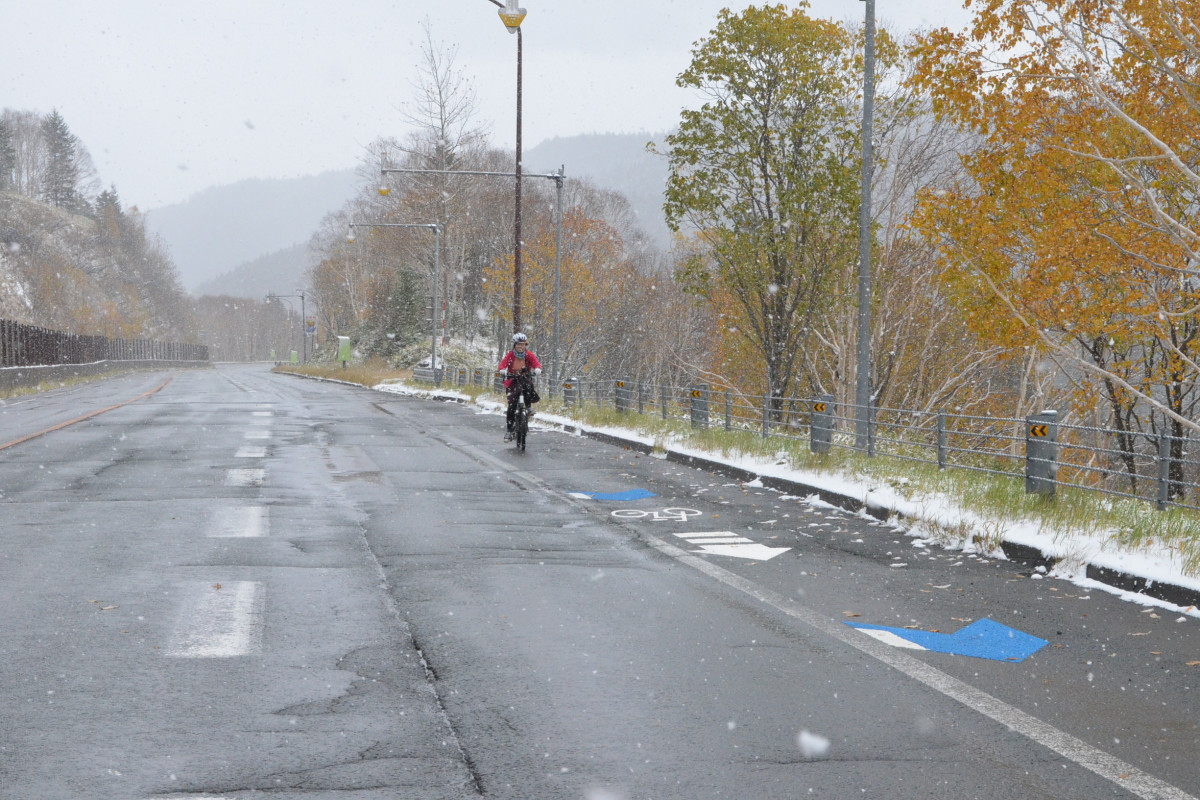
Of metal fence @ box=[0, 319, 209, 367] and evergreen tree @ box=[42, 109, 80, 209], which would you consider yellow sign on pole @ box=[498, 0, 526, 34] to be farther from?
evergreen tree @ box=[42, 109, 80, 209]

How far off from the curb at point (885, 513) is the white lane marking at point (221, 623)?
19.7 ft

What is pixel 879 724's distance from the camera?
15.9 feet

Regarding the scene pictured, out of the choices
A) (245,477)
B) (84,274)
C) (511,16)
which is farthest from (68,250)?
(245,477)

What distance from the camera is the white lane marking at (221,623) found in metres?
5.88

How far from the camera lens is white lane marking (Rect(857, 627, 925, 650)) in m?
6.27

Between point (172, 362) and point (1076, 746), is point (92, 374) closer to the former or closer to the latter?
point (172, 362)

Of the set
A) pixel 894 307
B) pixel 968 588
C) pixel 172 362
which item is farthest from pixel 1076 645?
pixel 172 362

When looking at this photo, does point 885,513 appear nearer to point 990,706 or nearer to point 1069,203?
point 990,706

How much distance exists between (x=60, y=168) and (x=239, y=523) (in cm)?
13654

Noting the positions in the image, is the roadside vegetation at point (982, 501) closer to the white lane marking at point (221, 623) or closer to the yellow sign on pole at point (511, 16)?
the white lane marking at point (221, 623)

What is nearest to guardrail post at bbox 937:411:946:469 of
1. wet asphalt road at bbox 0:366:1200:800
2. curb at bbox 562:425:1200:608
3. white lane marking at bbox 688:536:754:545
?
curb at bbox 562:425:1200:608

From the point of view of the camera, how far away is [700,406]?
70.6 ft

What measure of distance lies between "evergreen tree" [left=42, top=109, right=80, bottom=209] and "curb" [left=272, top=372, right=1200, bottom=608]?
4975 inches

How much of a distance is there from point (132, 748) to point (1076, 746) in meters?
3.84
